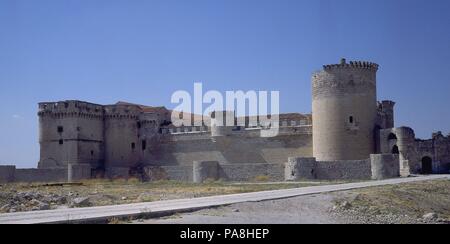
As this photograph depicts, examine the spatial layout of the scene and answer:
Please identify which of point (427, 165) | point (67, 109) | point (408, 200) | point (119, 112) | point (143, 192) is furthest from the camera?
point (119, 112)

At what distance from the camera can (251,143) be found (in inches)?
1517

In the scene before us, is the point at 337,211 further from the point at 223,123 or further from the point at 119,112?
the point at 119,112

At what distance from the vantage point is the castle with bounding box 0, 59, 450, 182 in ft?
102

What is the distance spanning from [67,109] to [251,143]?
13.4 meters

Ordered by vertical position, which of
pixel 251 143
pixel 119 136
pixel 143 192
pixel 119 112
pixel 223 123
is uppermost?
pixel 119 112

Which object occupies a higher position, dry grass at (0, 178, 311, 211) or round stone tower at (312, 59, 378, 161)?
round stone tower at (312, 59, 378, 161)

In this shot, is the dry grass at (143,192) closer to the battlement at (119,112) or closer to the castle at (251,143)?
Result: the castle at (251,143)

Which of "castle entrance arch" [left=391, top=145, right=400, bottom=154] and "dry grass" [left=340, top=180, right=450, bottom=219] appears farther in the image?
"castle entrance arch" [left=391, top=145, right=400, bottom=154]

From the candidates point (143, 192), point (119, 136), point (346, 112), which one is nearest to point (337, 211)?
point (143, 192)

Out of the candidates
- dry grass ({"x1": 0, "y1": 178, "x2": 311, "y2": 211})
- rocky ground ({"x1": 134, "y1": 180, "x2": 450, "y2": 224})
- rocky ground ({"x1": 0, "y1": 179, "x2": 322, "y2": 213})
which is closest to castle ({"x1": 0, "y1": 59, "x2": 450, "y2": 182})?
dry grass ({"x1": 0, "y1": 178, "x2": 311, "y2": 211})

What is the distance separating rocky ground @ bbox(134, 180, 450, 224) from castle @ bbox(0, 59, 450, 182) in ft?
39.5

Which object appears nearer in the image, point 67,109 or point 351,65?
point 351,65

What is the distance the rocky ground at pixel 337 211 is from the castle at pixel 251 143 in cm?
1205

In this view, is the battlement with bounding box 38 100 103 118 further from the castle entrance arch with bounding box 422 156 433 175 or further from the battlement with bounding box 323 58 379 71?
the castle entrance arch with bounding box 422 156 433 175
